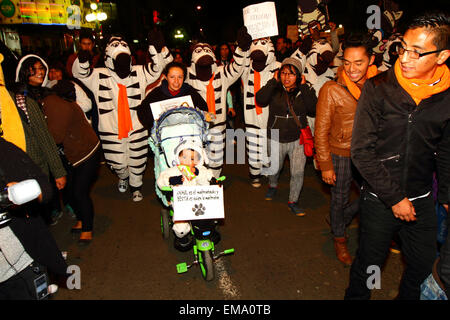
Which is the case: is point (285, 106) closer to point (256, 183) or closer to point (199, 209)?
point (256, 183)

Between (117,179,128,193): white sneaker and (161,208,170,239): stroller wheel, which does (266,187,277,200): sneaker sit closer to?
(161,208,170,239): stroller wheel

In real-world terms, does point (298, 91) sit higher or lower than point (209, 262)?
higher

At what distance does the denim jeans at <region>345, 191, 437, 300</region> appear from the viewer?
2447mm

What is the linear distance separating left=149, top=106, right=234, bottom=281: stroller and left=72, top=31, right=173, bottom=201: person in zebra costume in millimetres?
1503

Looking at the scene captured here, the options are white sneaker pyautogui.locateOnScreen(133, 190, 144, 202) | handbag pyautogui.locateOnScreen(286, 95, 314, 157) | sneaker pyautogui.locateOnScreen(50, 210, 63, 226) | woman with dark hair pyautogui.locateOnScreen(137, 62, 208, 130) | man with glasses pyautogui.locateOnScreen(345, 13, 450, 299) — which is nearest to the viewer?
man with glasses pyautogui.locateOnScreen(345, 13, 450, 299)

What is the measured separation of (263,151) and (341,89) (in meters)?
2.28

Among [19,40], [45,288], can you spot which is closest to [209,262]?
[45,288]

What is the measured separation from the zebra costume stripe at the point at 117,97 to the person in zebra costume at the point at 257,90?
4.46 ft

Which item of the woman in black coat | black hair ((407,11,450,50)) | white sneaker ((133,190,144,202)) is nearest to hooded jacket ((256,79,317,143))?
black hair ((407,11,450,50))

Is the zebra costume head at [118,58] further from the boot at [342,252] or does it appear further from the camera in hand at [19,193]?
Result: the boot at [342,252]

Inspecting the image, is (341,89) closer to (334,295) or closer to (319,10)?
(334,295)

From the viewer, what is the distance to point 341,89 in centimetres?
328

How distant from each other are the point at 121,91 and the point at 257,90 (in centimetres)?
215

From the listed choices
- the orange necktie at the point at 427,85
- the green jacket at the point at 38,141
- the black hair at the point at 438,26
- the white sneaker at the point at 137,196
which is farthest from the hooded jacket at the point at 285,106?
the green jacket at the point at 38,141
